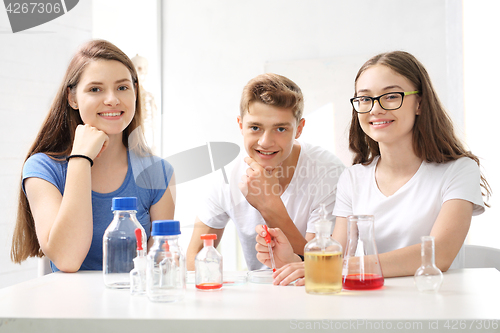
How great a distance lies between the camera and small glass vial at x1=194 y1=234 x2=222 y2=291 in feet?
2.61

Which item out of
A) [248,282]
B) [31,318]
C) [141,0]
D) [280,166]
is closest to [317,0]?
[141,0]

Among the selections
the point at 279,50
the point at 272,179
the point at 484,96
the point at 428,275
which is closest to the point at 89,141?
the point at 272,179

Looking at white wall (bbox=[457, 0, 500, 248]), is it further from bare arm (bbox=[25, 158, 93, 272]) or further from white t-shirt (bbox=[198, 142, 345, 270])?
bare arm (bbox=[25, 158, 93, 272])

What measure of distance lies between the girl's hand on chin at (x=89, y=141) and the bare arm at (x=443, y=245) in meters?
0.79

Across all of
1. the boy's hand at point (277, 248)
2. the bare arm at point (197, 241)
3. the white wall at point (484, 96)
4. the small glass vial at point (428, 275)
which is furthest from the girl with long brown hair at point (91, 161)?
the white wall at point (484, 96)

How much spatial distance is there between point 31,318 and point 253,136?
3.13 feet

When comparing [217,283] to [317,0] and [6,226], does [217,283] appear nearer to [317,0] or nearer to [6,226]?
[6,226]

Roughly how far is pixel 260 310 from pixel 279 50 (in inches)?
115

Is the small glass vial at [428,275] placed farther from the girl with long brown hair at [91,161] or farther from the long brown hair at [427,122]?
the girl with long brown hair at [91,161]

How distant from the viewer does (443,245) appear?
98 centimetres

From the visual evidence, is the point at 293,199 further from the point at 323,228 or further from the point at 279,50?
the point at 279,50

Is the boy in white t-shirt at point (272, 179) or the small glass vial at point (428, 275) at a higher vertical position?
the boy in white t-shirt at point (272, 179)

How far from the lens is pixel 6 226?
1.96 m

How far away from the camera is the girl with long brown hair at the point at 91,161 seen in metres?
1.12
